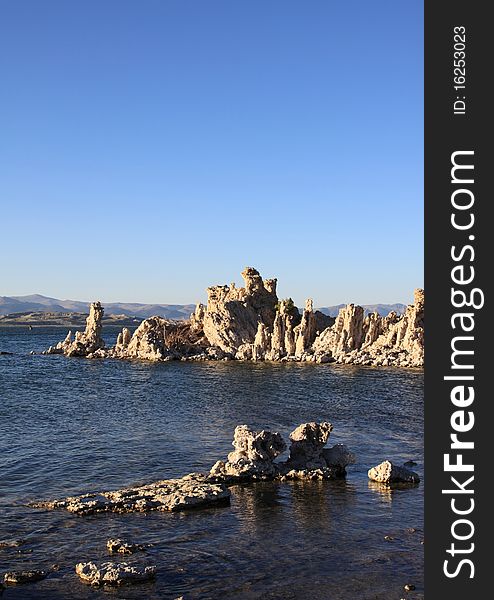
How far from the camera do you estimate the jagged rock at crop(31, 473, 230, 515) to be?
101 feet

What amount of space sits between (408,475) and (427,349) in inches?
1006

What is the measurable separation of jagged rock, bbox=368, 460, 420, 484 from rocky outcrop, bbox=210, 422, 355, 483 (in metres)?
2.33

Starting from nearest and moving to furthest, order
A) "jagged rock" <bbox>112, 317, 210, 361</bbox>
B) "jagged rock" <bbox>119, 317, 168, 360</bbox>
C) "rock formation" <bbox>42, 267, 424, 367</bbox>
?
"rock formation" <bbox>42, 267, 424, 367</bbox> < "jagged rock" <bbox>119, 317, 168, 360</bbox> < "jagged rock" <bbox>112, 317, 210, 361</bbox>

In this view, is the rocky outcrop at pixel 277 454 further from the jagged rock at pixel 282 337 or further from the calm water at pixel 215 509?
the jagged rock at pixel 282 337

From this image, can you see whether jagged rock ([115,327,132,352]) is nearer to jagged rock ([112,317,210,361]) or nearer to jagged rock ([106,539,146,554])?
jagged rock ([112,317,210,361])

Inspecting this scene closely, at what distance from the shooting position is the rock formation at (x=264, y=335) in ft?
356

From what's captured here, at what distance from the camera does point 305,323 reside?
120 metres

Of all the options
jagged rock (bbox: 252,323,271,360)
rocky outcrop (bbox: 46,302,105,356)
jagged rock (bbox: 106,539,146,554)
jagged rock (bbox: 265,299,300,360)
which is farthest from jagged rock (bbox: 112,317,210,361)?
jagged rock (bbox: 106,539,146,554)

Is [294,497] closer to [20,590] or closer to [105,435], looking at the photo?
→ [20,590]

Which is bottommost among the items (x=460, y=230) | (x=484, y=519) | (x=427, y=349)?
(x=484, y=519)

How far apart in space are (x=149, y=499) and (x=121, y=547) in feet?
20.4

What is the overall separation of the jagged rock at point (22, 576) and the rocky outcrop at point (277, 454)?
44.4 ft

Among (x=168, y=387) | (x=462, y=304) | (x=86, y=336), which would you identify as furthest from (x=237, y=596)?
(x=86, y=336)

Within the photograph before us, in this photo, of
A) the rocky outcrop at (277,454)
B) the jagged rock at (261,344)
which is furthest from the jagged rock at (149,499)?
the jagged rock at (261,344)
